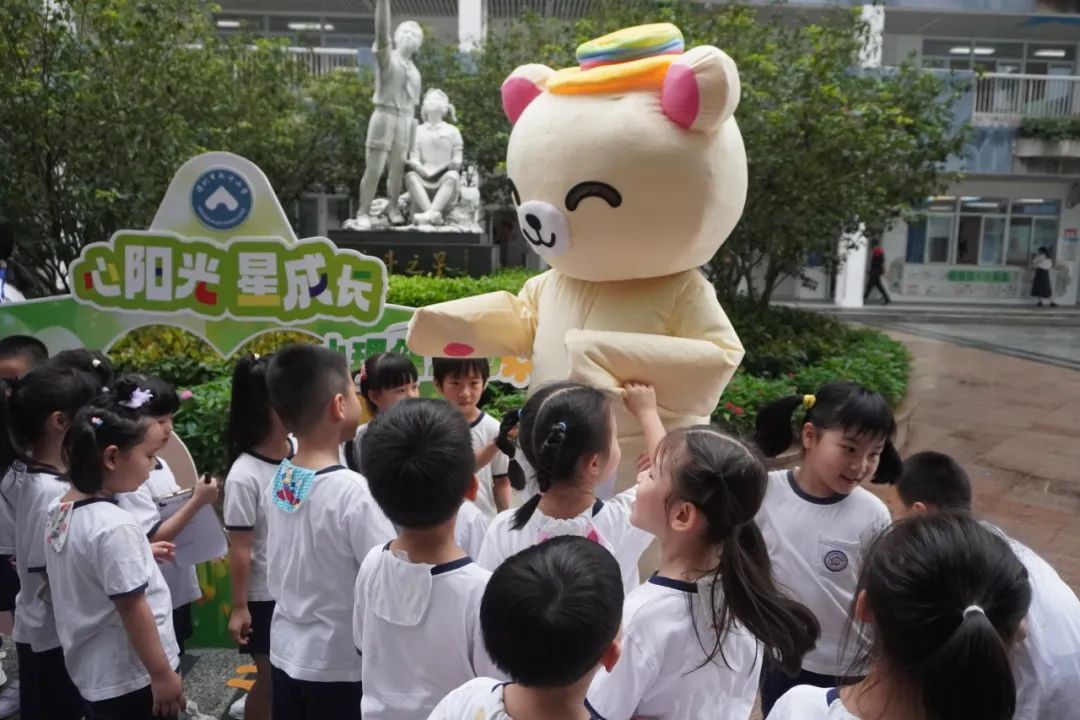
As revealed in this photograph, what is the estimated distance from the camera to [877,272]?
19234mm

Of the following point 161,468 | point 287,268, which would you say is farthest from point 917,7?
point 161,468

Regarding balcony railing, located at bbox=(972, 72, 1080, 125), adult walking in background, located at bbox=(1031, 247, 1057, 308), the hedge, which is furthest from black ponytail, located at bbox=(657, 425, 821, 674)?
adult walking in background, located at bbox=(1031, 247, 1057, 308)

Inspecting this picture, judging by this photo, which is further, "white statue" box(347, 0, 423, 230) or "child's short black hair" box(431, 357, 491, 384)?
"white statue" box(347, 0, 423, 230)

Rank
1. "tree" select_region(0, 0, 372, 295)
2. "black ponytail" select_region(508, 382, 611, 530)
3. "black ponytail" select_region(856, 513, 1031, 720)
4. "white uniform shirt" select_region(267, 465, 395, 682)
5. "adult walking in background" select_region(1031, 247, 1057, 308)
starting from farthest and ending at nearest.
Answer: "adult walking in background" select_region(1031, 247, 1057, 308) < "tree" select_region(0, 0, 372, 295) < "white uniform shirt" select_region(267, 465, 395, 682) < "black ponytail" select_region(508, 382, 611, 530) < "black ponytail" select_region(856, 513, 1031, 720)

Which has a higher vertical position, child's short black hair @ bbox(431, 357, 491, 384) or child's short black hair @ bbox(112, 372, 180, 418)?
child's short black hair @ bbox(112, 372, 180, 418)

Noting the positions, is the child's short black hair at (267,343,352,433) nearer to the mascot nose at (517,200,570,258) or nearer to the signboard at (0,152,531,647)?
the mascot nose at (517,200,570,258)

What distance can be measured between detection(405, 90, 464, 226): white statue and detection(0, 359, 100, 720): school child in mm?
6867

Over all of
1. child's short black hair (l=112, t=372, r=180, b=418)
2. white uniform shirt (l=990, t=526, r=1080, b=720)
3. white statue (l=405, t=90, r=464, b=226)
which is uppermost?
white statue (l=405, t=90, r=464, b=226)

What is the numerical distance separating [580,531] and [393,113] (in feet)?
24.4

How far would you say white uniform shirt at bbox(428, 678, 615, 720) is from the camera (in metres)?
1.25

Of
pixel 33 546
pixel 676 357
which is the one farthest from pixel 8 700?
pixel 676 357

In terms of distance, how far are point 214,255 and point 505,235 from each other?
1216 cm

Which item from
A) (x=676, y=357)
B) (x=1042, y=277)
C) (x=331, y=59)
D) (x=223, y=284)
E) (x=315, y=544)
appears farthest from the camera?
(x=1042, y=277)

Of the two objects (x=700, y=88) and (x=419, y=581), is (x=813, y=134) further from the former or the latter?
(x=419, y=581)
